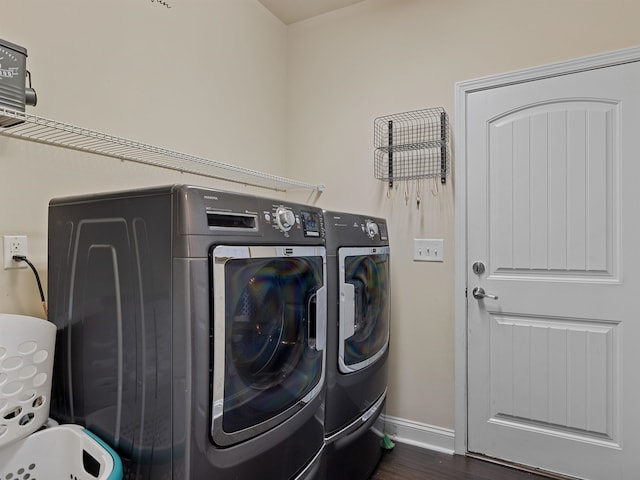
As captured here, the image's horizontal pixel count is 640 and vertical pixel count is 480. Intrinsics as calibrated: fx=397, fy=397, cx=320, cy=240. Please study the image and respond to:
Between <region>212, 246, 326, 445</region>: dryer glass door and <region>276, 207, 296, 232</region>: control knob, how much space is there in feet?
0.23

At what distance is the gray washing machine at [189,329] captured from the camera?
3.34ft

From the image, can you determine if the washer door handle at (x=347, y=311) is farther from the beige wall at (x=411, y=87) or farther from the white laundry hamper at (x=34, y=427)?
the white laundry hamper at (x=34, y=427)

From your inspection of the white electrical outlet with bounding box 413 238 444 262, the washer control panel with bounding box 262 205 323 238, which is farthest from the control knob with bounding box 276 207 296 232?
the white electrical outlet with bounding box 413 238 444 262

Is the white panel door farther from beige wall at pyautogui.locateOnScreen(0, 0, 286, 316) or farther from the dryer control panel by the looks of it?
beige wall at pyautogui.locateOnScreen(0, 0, 286, 316)

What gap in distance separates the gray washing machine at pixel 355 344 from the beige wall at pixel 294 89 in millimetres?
389

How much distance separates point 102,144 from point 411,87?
1753mm

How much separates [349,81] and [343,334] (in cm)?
176

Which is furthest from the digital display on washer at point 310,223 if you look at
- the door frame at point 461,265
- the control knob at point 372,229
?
the door frame at point 461,265

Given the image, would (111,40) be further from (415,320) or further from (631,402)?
(631,402)

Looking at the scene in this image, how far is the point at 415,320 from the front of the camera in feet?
7.92

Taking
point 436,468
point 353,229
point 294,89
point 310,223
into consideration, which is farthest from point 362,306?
point 294,89

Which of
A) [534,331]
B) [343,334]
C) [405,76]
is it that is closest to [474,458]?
[534,331]

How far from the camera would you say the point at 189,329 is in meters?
1.00

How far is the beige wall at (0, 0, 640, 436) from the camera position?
4.92 ft
